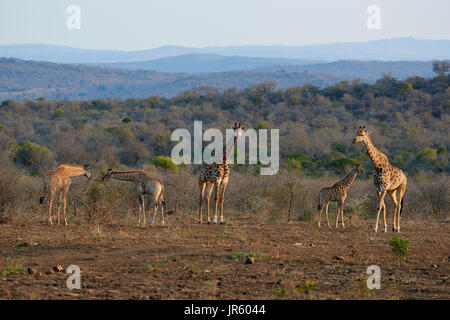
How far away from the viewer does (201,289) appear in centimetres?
800

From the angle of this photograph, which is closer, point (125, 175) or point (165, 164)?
point (125, 175)

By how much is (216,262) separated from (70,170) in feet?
20.0

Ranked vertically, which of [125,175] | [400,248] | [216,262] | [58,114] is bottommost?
[58,114]

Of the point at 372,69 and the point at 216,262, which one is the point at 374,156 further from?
the point at 372,69

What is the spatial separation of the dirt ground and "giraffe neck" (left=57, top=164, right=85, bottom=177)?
4.41 ft

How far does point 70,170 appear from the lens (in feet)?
47.9

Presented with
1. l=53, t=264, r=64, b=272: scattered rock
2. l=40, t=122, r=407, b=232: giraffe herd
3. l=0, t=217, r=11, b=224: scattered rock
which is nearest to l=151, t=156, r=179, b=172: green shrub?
l=40, t=122, r=407, b=232: giraffe herd

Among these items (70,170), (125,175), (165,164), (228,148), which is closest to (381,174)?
(228,148)

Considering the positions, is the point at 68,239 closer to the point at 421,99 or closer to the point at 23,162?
the point at 23,162

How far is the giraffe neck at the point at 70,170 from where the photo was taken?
14.4m

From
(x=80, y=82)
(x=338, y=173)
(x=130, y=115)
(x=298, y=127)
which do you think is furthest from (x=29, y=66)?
(x=338, y=173)

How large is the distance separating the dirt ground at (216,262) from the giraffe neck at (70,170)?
135 centimetres

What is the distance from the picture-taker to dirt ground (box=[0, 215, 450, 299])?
7.89m
